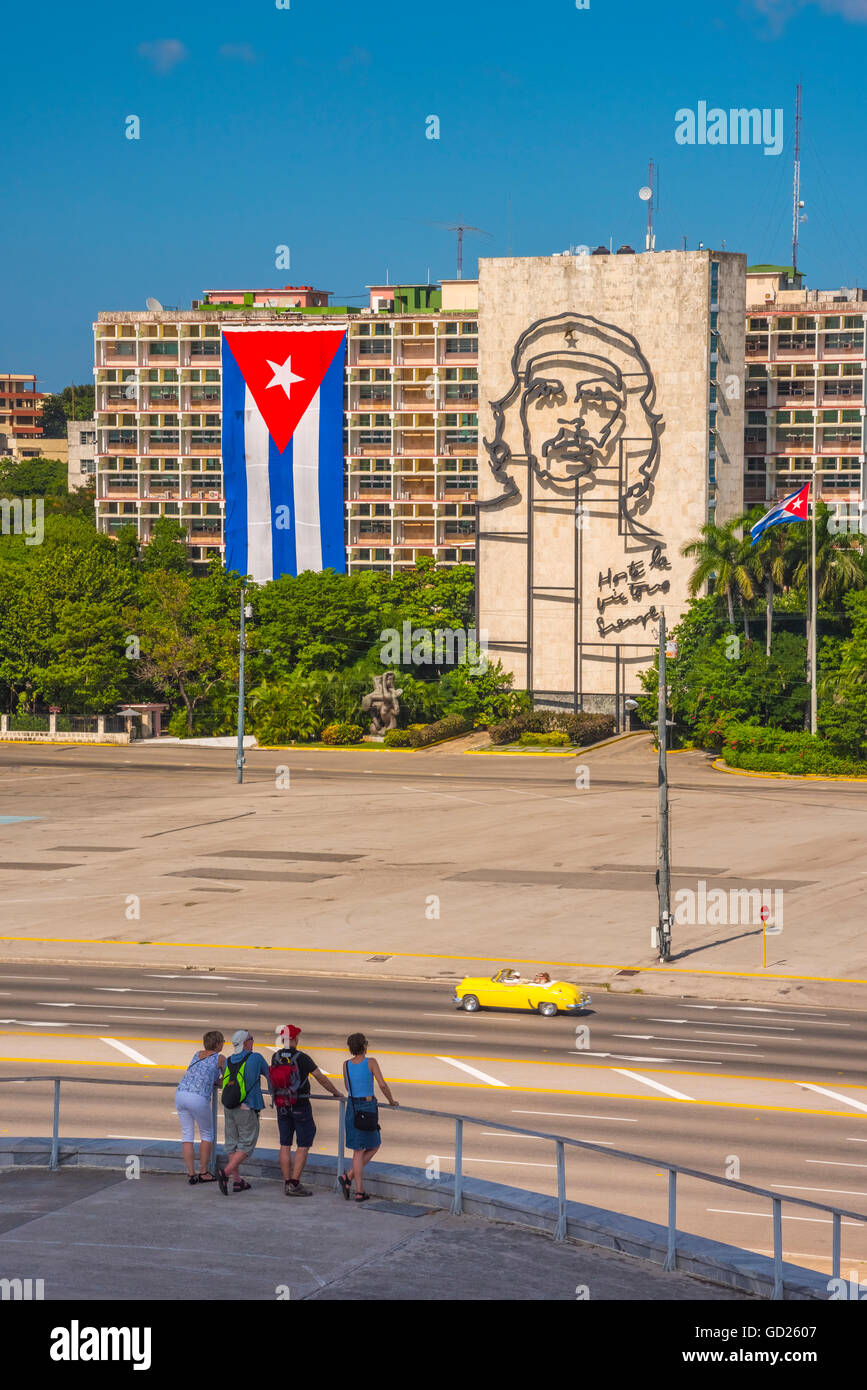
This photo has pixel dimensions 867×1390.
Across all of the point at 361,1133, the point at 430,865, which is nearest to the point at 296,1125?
the point at 361,1133

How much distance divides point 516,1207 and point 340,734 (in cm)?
8534

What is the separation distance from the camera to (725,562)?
329 feet

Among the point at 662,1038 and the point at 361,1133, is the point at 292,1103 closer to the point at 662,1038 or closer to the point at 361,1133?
the point at 361,1133

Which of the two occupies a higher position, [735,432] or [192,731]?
[735,432]

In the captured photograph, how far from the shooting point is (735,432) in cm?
11325

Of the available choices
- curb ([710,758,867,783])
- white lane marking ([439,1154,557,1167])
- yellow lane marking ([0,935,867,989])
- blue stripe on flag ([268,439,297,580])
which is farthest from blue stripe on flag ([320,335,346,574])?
white lane marking ([439,1154,557,1167])

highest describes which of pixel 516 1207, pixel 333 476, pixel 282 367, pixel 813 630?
pixel 282 367

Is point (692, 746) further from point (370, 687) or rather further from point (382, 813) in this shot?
point (382, 813)

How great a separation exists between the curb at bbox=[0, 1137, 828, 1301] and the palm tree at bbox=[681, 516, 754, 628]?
267 ft

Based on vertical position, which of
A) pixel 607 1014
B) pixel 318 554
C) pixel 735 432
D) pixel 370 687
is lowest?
pixel 607 1014

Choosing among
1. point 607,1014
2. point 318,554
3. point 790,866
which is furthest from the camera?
point 318,554

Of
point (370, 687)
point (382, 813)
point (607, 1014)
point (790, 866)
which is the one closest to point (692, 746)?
point (370, 687)

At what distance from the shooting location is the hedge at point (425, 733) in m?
104

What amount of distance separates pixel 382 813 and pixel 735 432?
48836mm
